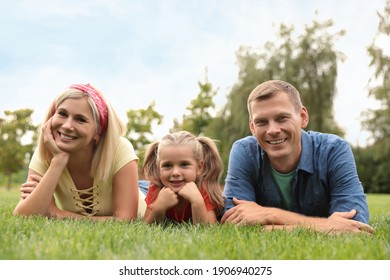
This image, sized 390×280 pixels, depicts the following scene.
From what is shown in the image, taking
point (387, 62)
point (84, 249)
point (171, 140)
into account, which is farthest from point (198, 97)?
point (84, 249)

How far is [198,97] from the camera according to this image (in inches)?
1308

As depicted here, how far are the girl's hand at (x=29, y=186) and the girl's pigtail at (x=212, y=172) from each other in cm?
177

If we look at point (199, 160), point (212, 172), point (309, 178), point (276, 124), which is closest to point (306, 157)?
point (309, 178)

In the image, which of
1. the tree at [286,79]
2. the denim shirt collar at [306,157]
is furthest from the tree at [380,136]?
the denim shirt collar at [306,157]

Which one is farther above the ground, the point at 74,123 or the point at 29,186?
the point at 74,123

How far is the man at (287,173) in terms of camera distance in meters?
4.27

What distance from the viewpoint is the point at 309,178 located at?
15.3ft

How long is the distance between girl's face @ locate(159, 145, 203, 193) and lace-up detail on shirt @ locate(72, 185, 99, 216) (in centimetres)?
84

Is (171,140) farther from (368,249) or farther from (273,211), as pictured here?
(368,249)

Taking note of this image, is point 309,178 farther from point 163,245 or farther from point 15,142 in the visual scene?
point 15,142

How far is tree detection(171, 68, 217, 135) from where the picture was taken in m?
32.0

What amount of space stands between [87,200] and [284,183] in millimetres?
2172

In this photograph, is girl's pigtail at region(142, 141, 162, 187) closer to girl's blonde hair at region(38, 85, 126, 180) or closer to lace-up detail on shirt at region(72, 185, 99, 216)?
girl's blonde hair at region(38, 85, 126, 180)

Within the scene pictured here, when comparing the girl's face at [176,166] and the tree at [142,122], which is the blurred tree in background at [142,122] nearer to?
the tree at [142,122]
